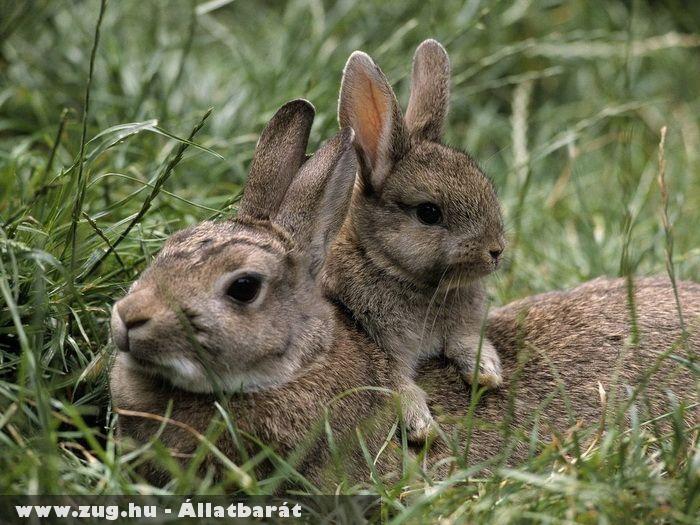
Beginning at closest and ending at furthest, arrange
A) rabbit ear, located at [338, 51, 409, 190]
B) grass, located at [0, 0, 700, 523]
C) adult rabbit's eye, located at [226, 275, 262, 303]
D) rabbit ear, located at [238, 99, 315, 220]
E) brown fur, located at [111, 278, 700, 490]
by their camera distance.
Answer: grass, located at [0, 0, 700, 523], adult rabbit's eye, located at [226, 275, 262, 303], brown fur, located at [111, 278, 700, 490], rabbit ear, located at [238, 99, 315, 220], rabbit ear, located at [338, 51, 409, 190]

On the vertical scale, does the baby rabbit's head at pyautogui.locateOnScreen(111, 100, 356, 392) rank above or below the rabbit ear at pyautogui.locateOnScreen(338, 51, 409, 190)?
below

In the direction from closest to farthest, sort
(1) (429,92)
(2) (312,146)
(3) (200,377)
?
(3) (200,377) < (1) (429,92) < (2) (312,146)

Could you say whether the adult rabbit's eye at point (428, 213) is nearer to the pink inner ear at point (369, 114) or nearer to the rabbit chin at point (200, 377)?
the pink inner ear at point (369, 114)

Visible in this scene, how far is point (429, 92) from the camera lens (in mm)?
5902

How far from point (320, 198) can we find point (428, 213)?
66cm

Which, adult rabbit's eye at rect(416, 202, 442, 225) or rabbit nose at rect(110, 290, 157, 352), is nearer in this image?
rabbit nose at rect(110, 290, 157, 352)

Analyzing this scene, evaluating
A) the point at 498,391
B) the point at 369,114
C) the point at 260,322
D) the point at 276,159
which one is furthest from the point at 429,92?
the point at 260,322

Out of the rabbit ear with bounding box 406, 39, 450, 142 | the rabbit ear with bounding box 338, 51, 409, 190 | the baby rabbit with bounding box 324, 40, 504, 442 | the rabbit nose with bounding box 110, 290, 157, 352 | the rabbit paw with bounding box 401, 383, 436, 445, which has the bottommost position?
the rabbit paw with bounding box 401, 383, 436, 445

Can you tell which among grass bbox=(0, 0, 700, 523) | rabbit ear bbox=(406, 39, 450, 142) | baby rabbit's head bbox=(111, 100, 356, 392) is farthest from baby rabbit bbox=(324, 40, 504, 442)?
grass bbox=(0, 0, 700, 523)

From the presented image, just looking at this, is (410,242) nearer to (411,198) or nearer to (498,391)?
(411,198)

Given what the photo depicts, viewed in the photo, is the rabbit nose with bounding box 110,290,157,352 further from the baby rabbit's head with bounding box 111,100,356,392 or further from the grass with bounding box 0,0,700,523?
the grass with bounding box 0,0,700,523

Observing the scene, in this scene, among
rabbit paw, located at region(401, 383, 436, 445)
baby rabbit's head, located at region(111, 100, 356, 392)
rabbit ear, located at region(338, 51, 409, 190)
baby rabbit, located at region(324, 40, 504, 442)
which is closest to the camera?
baby rabbit's head, located at region(111, 100, 356, 392)

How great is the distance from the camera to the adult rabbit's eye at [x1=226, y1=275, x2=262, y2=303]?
14.9 ft

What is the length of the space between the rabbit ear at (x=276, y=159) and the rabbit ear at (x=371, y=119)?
14.1 inches
